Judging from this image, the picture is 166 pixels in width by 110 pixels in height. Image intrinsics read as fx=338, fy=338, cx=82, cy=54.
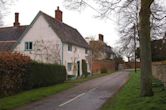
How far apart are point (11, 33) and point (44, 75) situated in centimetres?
2654

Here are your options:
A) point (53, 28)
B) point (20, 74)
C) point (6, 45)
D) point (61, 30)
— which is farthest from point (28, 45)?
point (20, 74)

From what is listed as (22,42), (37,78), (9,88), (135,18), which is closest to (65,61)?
(22,42)

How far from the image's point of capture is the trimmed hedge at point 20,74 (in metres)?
24.2

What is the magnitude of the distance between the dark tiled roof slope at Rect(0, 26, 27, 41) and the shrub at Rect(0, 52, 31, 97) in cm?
2836

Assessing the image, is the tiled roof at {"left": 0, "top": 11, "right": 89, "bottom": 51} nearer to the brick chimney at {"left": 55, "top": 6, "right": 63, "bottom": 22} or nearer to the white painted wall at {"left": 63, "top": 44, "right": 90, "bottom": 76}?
the white painted wall at {"left": 63, "top": 44, "right": 90, "bottom": 76}

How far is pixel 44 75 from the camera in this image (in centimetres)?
3294

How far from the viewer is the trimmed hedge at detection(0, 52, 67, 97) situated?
24.2 m

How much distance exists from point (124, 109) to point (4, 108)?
625 centimetres

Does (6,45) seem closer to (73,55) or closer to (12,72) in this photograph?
(73,55)

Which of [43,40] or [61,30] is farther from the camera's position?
[61,30]

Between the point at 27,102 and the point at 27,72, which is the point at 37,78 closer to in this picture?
the point at 27,72

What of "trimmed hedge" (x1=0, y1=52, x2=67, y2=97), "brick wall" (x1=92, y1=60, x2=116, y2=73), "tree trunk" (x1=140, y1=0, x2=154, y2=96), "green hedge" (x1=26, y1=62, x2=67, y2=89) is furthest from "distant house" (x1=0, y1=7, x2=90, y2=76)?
"tree trunk" (x1=140, y1=0, x2=154, y2=96)

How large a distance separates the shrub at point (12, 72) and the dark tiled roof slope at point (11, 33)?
1117 inches

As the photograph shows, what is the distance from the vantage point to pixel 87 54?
62.7 metres
